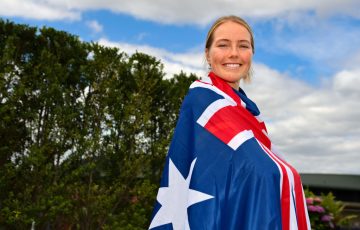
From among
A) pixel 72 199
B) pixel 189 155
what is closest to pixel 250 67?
pixel 189 155

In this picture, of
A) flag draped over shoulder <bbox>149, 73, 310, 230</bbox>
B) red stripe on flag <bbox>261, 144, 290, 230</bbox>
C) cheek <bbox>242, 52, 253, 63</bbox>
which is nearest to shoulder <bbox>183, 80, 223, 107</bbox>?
flag draped over shoulder <bbox>149, 73, 310, 230</bbox>

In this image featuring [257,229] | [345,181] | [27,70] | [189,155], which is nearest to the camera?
[257,229]

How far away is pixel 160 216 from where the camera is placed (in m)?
2.63

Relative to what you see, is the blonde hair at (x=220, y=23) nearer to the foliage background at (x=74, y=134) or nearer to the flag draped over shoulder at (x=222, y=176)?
the flag draped over shoulder at (x=222, y=176)

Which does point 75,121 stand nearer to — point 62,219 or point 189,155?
point 62,219

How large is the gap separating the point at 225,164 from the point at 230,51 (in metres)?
0.68

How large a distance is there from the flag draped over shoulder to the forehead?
0.27 m

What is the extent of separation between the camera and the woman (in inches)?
95.2

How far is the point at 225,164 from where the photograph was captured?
2463 mm

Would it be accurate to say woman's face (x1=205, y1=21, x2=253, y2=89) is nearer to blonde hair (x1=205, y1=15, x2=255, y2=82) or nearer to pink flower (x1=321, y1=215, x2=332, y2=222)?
blonde hair (x1=205, y1=15, x2=255, y2=82)

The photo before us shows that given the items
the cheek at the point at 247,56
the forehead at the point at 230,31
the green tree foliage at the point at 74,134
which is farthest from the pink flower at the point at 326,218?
the forehead at the point at 230,31

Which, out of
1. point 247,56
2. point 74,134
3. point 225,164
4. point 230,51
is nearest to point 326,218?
point 74,134

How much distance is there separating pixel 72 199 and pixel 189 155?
683 centimetres

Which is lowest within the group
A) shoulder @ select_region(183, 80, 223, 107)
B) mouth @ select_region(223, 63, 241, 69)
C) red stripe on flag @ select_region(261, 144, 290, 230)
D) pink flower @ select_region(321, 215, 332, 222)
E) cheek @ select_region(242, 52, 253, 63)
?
red stripe on flag @ select_region(261, 144, 290, 230)
